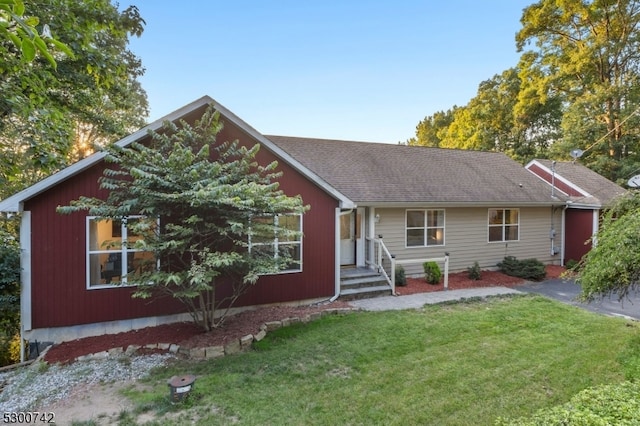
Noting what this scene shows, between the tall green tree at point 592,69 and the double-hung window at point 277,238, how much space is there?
67.1 feet

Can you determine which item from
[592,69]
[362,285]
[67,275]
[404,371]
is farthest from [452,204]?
[592,69]

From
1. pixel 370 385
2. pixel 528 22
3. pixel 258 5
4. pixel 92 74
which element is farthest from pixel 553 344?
pixel 528 22

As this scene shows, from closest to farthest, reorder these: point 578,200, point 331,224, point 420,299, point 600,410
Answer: point 600,410 < point 331,224 < point 420,299 < point 578,200

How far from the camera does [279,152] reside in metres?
7.77

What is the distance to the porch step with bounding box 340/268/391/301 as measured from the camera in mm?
8805

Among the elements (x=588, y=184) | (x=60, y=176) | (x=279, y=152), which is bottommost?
(x=60, y=176)

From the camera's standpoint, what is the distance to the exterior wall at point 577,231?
1303 cm

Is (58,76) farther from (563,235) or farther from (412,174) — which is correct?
(563,235)

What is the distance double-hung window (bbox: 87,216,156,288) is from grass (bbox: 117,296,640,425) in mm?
2563

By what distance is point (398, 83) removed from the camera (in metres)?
17.4

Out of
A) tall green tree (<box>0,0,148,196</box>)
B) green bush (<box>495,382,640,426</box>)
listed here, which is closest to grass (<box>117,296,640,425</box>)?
green bush (<box>495,382,640,426</box>)

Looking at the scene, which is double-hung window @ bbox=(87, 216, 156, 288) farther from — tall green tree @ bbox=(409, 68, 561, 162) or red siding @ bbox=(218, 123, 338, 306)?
tall green tree @ bbox=(409, 68, 561, 162)

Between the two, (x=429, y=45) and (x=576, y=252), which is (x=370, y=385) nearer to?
(x=576, y=252)

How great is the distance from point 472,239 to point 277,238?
8.14 m
